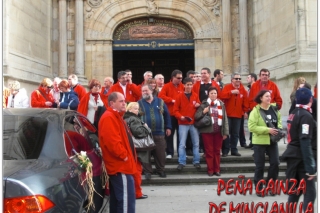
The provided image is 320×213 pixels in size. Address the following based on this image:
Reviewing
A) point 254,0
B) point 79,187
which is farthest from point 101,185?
point 254,0

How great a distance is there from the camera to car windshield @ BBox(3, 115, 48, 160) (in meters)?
3.65

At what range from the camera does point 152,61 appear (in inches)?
779

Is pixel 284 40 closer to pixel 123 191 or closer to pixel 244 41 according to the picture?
pixel 244 41

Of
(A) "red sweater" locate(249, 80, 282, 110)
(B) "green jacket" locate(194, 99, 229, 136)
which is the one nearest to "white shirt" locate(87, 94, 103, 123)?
(B) "green jacket" locate(194, 99, 229, 136)

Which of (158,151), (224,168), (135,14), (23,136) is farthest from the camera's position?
(135,14)

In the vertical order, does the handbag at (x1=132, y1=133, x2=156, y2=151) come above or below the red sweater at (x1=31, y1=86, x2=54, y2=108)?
below

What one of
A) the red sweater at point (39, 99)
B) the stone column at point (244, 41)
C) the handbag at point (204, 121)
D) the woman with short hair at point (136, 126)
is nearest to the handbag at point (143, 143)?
the woman with short hair at point (136, 126)

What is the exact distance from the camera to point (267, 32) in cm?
1402

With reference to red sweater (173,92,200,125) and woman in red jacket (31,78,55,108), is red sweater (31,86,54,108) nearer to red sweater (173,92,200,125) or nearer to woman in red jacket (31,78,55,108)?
woman in red jacket (31,78,55,108)

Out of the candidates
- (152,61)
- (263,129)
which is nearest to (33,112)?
(263,129)

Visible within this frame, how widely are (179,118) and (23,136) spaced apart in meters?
4.23

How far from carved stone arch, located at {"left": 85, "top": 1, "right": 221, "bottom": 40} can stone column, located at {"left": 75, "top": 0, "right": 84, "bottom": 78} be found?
393 mm

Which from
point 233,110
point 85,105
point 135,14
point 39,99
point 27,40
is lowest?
point 233,110

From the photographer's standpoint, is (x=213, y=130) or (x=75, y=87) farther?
(x=75, y=87)
